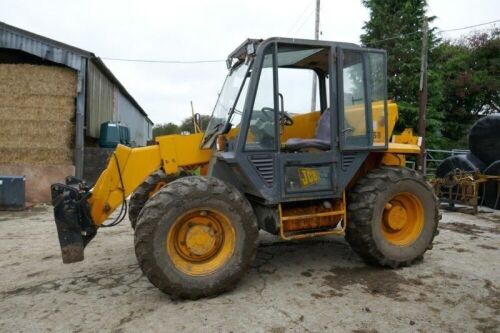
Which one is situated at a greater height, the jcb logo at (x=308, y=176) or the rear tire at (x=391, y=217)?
the jcb logo at (x=308, y=176)

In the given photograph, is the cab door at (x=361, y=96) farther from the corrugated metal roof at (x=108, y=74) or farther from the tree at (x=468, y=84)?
the tree at (x=468, y=84)

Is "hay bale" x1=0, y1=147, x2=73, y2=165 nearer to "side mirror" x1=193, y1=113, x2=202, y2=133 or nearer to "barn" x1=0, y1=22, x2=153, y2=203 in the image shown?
"barn" x1=0, y1=22, x2=153, y2=203

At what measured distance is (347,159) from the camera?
16.0 feet

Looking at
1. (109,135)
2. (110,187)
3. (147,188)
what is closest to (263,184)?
(110,187)

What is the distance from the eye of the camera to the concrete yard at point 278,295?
3623mm

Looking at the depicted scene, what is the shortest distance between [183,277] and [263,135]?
63.9 inches

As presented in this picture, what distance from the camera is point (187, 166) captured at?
17.0 ft

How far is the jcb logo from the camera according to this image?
15.3 feet

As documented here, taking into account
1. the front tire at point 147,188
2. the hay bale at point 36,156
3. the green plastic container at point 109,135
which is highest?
the green plastic container at point 109,135

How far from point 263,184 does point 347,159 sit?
1049mm

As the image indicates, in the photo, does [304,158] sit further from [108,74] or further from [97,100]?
[108,74]

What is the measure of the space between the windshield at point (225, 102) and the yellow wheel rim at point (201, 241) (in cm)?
97

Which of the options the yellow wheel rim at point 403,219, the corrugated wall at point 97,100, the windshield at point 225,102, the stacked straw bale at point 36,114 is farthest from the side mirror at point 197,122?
the corrugated wall at point 97,100

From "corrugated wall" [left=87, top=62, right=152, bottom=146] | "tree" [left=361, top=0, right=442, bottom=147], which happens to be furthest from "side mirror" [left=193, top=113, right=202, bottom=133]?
"tree" [left=361, top=0, right=442, bottom=147]
